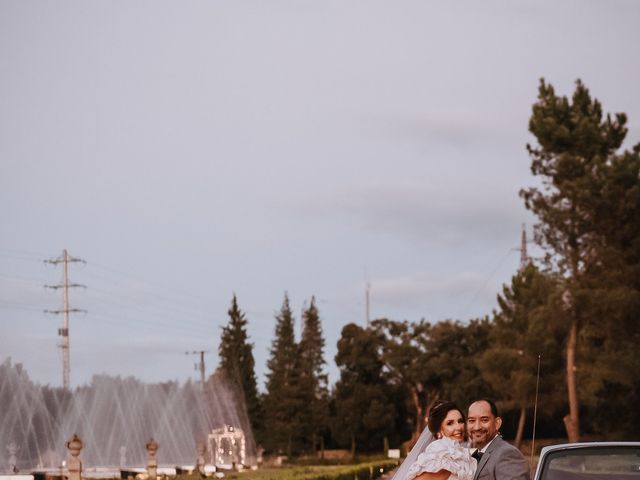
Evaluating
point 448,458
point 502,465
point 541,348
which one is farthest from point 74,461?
point 541,348

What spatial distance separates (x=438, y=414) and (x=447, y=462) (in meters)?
0.71

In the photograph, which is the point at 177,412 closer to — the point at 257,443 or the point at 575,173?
the point at 257,443

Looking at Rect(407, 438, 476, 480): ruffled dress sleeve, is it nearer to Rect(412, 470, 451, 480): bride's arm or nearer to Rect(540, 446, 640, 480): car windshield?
Rect(412, 470, 451, 480): bride's arm

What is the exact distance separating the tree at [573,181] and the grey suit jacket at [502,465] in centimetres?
4572

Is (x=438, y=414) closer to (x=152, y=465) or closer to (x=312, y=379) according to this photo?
(x=152, y=465)

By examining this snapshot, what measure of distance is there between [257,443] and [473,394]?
782 inches

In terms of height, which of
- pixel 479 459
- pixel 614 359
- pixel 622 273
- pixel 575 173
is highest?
pixel 575 173

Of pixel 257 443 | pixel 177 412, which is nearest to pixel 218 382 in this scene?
pixel 257 443

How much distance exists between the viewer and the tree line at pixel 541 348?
52594 mm

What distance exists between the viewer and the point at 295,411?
92562mm

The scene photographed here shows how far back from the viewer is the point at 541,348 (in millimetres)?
60625

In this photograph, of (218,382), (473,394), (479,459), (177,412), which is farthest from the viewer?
(218,382)

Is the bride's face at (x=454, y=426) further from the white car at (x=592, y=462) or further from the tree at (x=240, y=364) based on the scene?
the tree at (x=240, y=364)

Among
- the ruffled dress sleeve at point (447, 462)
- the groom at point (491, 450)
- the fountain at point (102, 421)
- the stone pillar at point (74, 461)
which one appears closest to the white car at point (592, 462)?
the groom at point (491, 450)
